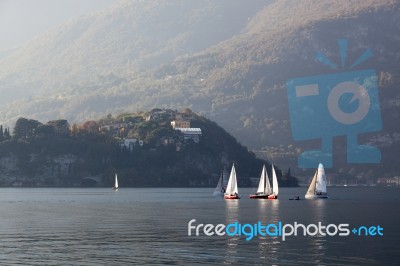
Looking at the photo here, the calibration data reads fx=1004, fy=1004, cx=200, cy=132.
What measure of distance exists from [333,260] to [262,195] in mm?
121050

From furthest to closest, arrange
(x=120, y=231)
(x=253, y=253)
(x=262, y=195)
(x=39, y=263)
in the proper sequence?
(x=262, y=195), (x=120, y=231), (x=253, y=253), (x=39, y=263)

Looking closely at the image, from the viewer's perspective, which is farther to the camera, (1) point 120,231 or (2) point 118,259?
(1) point 120,231

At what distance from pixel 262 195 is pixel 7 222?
9164cm

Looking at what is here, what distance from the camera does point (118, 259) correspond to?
74938mm

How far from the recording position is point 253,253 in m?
78.3

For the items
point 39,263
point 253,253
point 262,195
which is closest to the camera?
point 39,263

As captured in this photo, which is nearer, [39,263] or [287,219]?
[39,263]

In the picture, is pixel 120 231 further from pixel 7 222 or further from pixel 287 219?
pixel 287 219

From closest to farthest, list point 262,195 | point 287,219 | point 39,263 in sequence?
point 39,263, point 287,219, point 262,195

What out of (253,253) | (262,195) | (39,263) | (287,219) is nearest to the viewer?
(39,263)

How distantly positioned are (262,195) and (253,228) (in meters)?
93.9

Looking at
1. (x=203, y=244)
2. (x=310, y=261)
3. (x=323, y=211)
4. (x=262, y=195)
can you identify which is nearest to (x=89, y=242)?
(x=203, y=244)

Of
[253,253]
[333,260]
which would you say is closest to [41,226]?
[253,253]

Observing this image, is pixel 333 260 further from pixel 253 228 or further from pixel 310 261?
pixel 253 228
